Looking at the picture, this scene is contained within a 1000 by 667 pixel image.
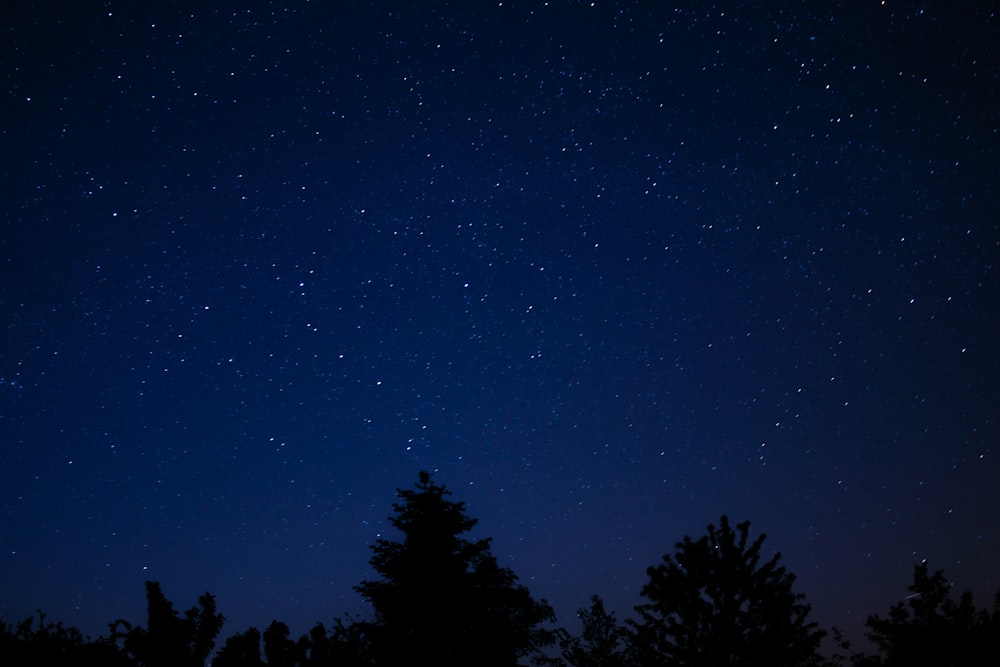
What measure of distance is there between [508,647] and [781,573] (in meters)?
9.11

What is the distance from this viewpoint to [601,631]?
25.4 m

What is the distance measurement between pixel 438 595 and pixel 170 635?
24.2ft

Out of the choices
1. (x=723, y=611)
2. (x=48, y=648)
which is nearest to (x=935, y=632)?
(x=723, y=611)

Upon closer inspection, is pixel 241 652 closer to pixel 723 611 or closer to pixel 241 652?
pixel 241 652

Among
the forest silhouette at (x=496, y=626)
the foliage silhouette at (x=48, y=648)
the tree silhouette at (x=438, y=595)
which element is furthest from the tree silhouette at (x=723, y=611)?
the foliage silhouette at (x=48, y=648)

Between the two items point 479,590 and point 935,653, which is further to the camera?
point 479,590

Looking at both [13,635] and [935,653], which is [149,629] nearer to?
[13,635]

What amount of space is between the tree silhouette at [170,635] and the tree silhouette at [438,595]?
16.8 ft

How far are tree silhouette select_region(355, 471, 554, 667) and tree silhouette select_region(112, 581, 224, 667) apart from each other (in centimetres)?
511

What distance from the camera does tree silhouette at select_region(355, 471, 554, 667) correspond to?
16.0 m

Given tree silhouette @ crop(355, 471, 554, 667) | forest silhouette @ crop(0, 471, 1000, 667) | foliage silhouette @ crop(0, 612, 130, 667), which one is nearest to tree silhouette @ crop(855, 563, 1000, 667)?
forest silhouette @ crop(0, 471, 1000, 667)

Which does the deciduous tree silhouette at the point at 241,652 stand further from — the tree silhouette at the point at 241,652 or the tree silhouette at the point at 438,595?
the tree silhouette at the point at 438,595

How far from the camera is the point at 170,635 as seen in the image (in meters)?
16.5

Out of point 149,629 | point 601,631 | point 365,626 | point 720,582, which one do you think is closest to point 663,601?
point 720,582
